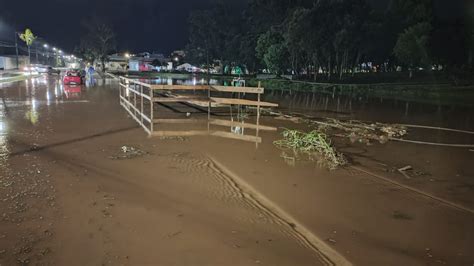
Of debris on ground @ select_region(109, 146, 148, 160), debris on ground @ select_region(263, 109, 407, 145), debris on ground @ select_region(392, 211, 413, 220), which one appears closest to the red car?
debris on ground @ select_region(263, 109, 407, 145)

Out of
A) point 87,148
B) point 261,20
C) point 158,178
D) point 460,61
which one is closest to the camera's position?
point 158,178

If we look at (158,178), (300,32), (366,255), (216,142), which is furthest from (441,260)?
(300,32)

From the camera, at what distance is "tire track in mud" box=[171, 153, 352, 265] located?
4.91m

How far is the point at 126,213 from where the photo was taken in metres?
5.76

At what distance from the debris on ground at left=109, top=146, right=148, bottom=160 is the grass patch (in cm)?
390

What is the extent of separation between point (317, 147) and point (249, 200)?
407 centimetres

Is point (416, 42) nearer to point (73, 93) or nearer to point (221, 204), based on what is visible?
point (73, 93)

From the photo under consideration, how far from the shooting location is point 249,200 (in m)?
6.57

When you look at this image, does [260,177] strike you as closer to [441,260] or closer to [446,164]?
[441,260]

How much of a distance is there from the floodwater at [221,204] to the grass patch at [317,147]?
42 centimetres

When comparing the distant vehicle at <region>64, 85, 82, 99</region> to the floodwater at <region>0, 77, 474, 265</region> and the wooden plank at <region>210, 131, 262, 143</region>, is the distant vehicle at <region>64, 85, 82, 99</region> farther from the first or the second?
the wooden plank at <region>210, 131, 262, 143</region>

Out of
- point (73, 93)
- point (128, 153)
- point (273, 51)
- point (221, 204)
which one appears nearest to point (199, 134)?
point (128, 153)

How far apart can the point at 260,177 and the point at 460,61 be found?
164 feet

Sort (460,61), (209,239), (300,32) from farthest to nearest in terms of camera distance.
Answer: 1. (300,32)
2. (460,61)
3. (209,239)
